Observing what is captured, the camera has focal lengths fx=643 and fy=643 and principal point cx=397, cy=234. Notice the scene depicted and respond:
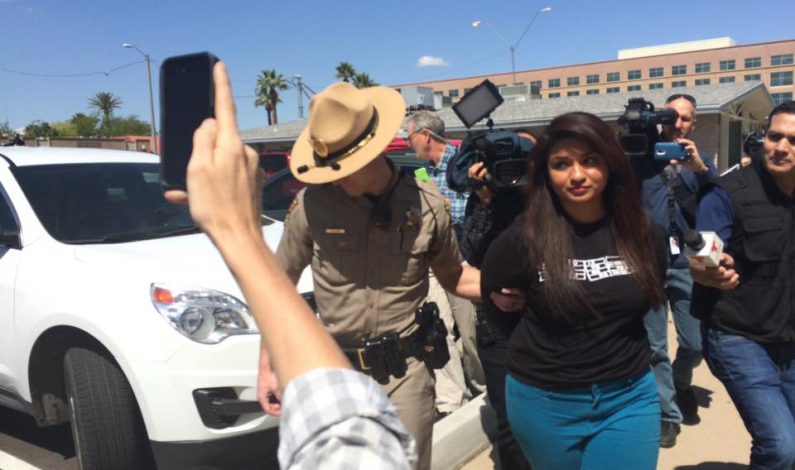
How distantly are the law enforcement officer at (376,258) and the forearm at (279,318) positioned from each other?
57.4 inches

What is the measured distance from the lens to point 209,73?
1106mm

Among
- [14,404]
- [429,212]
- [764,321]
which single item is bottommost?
[14,404]

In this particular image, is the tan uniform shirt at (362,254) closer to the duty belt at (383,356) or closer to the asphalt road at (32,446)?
the duty belt at (383,356)

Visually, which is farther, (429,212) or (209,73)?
(429,212)

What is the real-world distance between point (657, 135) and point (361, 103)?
2.20 meters

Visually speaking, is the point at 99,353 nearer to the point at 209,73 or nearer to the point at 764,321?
the point at 209,73

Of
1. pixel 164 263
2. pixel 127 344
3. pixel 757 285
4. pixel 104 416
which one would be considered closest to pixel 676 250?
pixel 757 285

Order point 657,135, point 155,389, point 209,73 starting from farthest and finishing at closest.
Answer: point 657,135, point 155,389, point 209,73

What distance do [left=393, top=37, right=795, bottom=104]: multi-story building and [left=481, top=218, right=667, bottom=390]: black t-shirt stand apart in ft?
262

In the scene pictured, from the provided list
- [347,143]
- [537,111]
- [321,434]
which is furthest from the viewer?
[537,111]

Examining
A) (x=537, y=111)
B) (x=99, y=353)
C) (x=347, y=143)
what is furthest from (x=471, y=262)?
(x=537, y=111)

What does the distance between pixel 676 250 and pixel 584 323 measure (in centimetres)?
210

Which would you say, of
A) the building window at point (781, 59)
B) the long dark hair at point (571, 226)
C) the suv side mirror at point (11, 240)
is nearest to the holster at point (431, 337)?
the long dark hair at point (571, 226)

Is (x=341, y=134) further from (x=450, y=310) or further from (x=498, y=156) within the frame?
(x=450, y=310)
